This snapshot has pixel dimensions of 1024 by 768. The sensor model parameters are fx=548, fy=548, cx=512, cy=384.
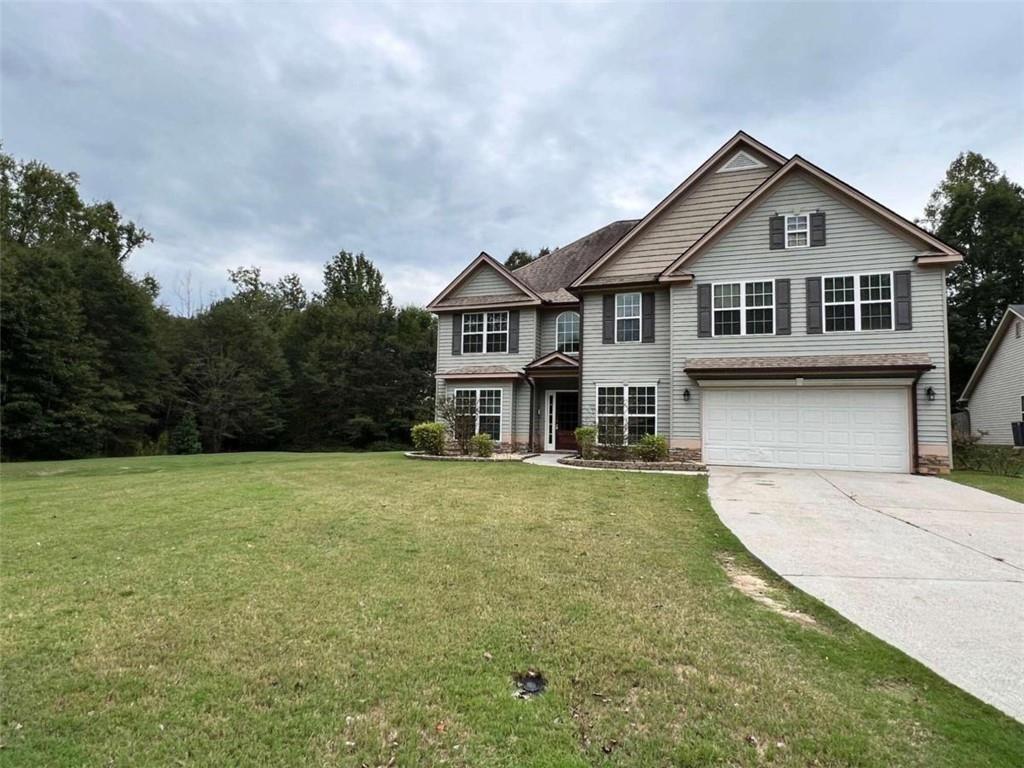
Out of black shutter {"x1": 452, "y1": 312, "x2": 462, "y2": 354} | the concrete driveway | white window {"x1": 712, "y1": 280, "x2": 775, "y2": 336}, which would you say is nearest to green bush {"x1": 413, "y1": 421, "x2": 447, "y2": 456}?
black shutter {"x1": 452, "y1": 312, "x2": 462, "y2": 354}

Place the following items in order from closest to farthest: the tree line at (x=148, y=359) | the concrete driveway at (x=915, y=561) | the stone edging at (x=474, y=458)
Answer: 1. the concrete driveway at (x=915, y=561)
2. the stone edging at (x=474, y=458)
3. the tree line at (x=148, y=359)

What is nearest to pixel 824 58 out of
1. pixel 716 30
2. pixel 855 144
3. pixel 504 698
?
pixel 716 30

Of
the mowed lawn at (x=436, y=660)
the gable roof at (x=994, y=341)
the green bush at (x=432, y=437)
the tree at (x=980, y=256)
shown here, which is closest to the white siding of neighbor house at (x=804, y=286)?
the green bush at (x=432, y=437)

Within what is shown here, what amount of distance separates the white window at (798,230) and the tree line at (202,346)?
65.0ft

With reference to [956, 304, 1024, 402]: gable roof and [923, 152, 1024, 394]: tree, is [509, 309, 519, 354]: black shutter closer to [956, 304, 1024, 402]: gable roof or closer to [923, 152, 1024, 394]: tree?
[956, 304, 1024, 402]: gable roof

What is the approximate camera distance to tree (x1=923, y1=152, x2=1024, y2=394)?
33312 mm

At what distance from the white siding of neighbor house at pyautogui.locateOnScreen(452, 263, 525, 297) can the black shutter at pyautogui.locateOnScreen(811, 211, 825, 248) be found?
30.9 feet

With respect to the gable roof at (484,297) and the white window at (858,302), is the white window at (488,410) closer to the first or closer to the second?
the gable roof at (484,297)

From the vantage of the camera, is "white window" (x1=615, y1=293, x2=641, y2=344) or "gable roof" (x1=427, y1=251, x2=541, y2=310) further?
"gable roof" (x1=427, y1=251, x2=541, y2=310)

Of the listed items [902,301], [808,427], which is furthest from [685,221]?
[808,427]

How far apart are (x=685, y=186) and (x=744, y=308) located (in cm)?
447

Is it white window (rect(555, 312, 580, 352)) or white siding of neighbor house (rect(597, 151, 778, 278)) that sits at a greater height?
white siding of neighbor house (rect(597, 151, 778, 278))

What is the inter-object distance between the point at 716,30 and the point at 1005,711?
1233 centimetres

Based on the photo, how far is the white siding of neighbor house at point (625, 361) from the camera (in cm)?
1608
